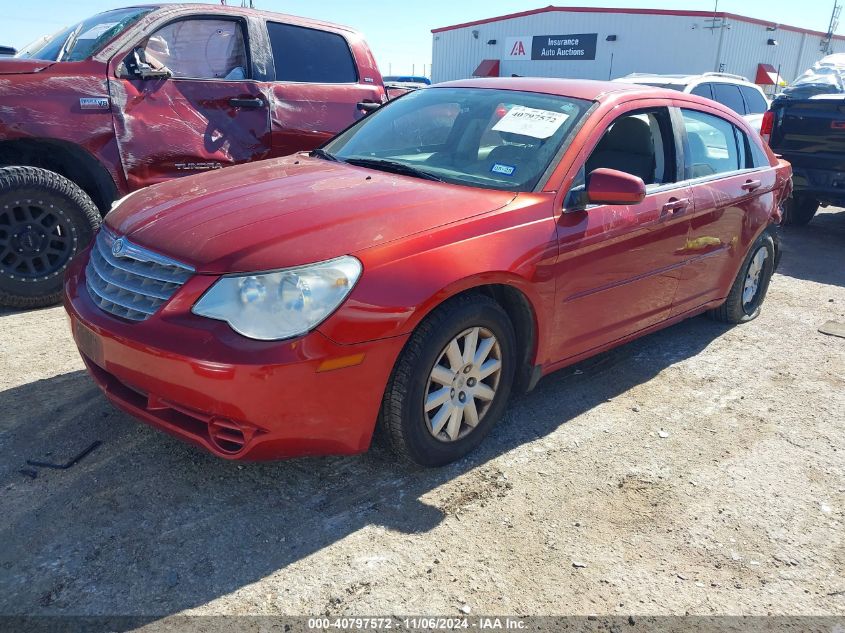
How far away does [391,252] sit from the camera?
8.54 ft

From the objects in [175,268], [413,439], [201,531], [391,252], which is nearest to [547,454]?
[413,439]

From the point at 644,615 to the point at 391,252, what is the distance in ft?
4.97

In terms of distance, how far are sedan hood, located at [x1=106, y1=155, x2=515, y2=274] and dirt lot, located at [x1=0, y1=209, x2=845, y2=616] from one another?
94cm

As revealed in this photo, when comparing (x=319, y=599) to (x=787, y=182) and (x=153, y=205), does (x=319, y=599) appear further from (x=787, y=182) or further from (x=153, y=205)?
(x=787, y=182)

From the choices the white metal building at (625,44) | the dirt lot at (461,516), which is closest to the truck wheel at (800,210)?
the dirt lot at (461,516)

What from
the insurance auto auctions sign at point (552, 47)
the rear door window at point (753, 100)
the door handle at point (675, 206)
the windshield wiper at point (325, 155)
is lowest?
the insurance auto auctions sign at point (552, 47)

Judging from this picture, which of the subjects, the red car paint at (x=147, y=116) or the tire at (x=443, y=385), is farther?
the red car paint at (x=147, y=116)

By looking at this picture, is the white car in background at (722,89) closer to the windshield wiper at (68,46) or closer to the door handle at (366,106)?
the door handle at (366,106)

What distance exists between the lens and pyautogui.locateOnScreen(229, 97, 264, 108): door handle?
203 inches

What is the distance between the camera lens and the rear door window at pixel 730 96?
397 inches

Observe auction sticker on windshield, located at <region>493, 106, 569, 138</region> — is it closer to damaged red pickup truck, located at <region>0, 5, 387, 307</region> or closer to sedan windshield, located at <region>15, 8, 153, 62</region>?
damaged red pickup truck, located at <region>0, 5, 387, 307</region>

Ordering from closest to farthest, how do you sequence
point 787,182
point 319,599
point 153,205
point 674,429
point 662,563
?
point 319,599 → point 662,563 → point 153,205 → point 674,429 → point 787,182

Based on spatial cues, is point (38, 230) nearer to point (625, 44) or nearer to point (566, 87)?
point (566, 87)

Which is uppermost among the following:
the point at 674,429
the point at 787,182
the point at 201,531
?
the point at 787,182
